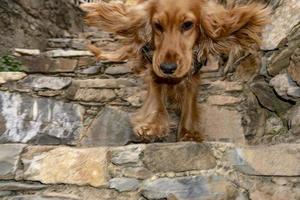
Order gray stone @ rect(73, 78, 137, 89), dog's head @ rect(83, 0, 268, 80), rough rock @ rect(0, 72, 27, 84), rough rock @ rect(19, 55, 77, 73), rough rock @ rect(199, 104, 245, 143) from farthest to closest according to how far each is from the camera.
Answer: rough rock @ rect(19, 55, 77, 73) → gray stone @ rect(73, 78, 137, 89) → rough rock @ rect(0, 72, 27, 84) → rough rock @ rect(199, 104, 245, 143) → dog's head @ rect(83, 0, 268, 80)

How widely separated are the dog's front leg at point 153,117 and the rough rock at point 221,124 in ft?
0.93

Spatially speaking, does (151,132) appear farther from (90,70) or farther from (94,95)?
(90,70)

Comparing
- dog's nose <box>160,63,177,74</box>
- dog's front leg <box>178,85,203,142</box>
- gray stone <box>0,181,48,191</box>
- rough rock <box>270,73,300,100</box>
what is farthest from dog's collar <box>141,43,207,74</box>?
gray stone <box>0,181,48,191</box>

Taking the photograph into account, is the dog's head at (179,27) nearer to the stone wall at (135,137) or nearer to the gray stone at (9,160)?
the stone wall at (135,137)

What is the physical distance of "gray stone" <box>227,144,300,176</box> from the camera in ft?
5.80

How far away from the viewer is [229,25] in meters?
2.03

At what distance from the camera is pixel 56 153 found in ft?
5.98

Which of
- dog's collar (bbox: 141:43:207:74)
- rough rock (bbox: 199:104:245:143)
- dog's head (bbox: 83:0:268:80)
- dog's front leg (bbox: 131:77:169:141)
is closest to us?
dog's head (bbox: 83:0:268:80)

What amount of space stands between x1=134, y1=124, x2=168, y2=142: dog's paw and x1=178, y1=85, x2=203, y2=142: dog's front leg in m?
0.12

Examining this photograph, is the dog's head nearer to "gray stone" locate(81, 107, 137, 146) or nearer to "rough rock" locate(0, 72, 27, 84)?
"gray stone" locate(81, 107, 137, 146)

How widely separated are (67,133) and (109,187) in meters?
0.63

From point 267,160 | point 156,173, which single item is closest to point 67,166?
point 156,173

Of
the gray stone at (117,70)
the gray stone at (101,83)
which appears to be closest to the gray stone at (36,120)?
the gray stone at (101,83)

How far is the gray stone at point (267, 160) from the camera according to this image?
177 centimetres
